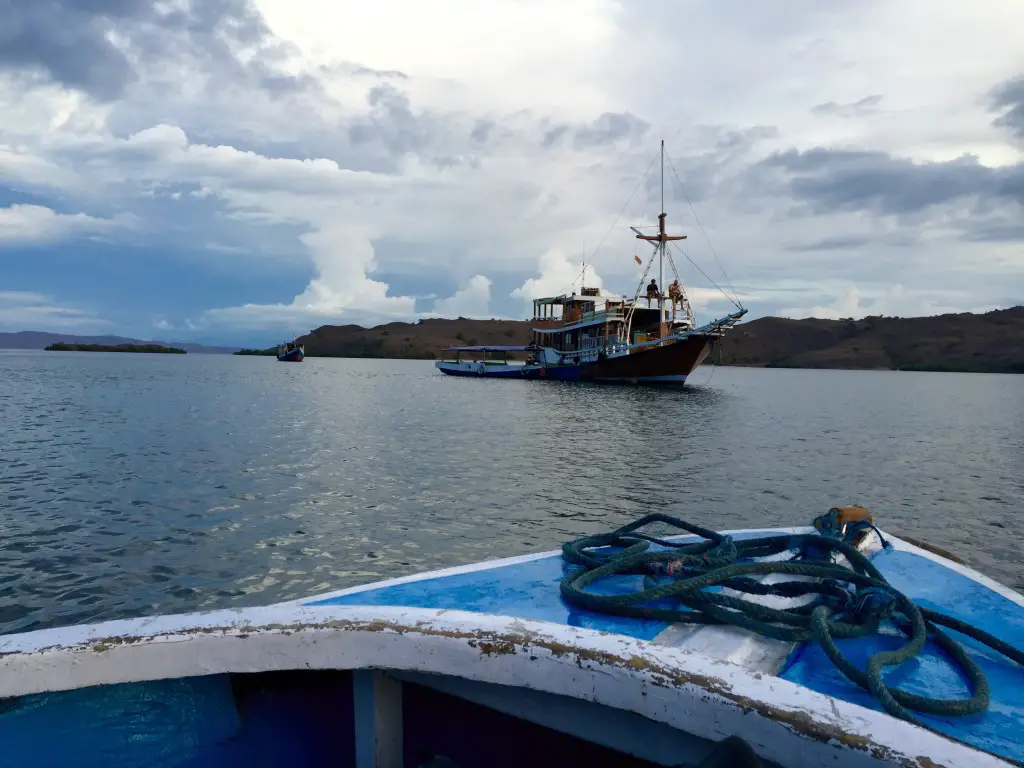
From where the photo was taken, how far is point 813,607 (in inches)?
111

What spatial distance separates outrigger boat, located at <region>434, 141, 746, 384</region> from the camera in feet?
159

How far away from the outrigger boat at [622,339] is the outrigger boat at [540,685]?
42895mm

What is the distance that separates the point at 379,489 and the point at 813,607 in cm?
1133

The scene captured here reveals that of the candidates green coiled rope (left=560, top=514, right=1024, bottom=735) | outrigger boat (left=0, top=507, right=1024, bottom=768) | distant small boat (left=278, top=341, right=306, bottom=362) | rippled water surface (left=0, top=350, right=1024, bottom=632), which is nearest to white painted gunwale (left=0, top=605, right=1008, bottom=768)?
outrigger boat (left=0, top=507, right=1024, bottom=768)

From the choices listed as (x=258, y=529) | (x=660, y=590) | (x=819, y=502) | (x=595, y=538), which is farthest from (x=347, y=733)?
(x=819, y=502)

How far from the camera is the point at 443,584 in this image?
3.40 metres

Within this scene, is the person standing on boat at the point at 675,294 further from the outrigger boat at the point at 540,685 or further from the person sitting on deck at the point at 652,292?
the outrigger boat at the point at 540,685

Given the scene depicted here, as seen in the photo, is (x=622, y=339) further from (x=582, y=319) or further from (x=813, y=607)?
(x=813, y=607)

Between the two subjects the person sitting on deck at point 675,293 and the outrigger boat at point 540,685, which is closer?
the outrigger boat at point 540,685

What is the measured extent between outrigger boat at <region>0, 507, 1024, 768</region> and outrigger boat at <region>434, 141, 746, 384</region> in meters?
42.9

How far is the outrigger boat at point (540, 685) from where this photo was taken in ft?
5.66

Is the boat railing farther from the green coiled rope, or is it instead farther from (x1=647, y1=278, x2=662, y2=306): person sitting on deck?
the green coiled rope

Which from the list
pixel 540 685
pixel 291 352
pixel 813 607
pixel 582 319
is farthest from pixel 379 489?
pixel 291 352

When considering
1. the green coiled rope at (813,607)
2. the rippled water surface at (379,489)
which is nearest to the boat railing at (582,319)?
the rippled water surface at (379,489)
